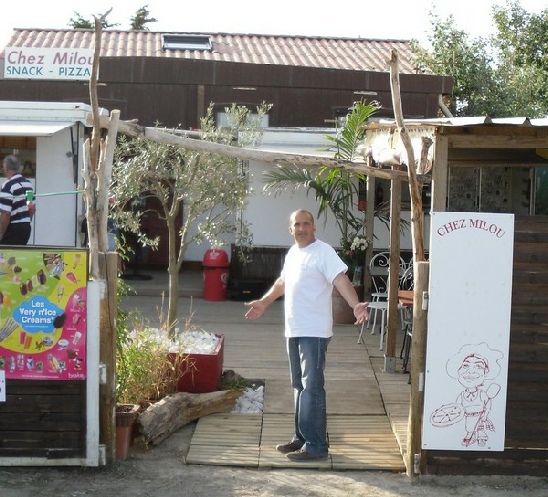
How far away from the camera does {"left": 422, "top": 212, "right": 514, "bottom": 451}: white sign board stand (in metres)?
6.04

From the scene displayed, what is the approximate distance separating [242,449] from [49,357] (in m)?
1.53

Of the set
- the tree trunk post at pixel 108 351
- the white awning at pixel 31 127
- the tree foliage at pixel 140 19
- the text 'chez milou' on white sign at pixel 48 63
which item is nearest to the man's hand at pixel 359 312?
the tree trunk post at pixel 108 351

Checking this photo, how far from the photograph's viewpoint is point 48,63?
14914 millimetres

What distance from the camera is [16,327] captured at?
6.18 m

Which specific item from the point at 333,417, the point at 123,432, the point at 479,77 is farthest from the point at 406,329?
the point at 479,77

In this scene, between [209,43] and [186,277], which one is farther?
[209,43]

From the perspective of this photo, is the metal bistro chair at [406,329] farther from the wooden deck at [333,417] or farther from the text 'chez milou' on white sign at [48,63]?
the text 'chez milou' on white sign at [48,63]

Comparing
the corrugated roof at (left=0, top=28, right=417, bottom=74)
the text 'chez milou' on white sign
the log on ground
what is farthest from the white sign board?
the corrugated roof at (left=0, top=28, right=417, bottom=74)

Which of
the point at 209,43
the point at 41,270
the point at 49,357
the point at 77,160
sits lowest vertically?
the point at 49,357

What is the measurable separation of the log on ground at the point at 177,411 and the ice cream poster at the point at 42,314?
786 millimetres

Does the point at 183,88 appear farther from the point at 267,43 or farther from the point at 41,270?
the point at 41,270

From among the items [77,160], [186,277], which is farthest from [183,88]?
[77,160]

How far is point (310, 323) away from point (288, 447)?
3.05 feet

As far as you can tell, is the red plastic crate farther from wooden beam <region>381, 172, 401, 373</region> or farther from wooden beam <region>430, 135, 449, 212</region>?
wooden beam <region>430, 135, 449, 212</region>
